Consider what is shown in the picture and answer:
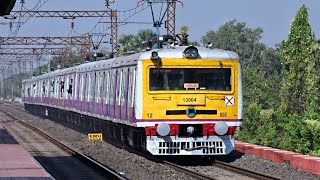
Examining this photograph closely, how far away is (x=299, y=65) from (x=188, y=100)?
23553mm

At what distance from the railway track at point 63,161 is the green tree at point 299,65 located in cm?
1378

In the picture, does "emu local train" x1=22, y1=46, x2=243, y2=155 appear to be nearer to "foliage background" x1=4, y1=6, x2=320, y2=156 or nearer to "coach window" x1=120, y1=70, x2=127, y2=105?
"coach window" x1=120, y1=70, x2=127, y2=105

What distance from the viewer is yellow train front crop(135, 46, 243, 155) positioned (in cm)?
1755

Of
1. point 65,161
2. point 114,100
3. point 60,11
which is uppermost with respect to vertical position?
point 60,11

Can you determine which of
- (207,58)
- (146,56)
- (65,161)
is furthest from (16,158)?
(207,58)

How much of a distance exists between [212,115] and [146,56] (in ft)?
6.59

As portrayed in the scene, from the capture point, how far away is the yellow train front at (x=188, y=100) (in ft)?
57.6

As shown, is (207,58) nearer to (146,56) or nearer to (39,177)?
(146,56)

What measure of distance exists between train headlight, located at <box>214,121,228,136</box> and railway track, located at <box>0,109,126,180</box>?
2.64 meters

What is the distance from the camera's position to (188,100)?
17656mm

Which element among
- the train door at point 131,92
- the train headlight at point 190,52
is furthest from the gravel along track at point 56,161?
the train headlight at point 190,52

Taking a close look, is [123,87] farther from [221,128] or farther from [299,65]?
[299,65]

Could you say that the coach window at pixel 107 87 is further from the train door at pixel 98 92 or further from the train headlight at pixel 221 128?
the train headlight at pixel 221 128

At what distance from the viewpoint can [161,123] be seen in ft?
57.0
